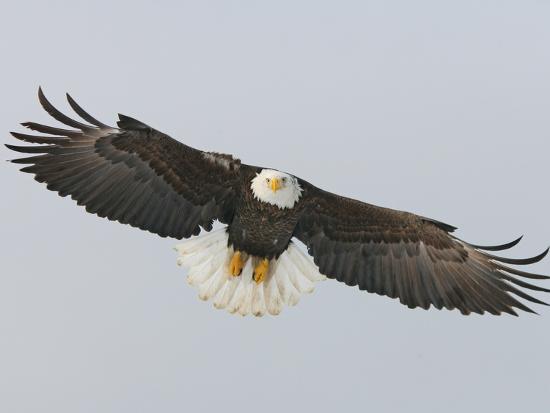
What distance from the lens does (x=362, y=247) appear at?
35.2 ft

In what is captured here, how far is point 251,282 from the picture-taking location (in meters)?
10.9

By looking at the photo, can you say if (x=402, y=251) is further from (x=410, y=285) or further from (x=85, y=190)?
(x=85, y=190)

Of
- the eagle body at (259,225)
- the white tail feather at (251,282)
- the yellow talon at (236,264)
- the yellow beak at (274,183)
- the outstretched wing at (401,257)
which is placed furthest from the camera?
the white tail feather at (251,282)

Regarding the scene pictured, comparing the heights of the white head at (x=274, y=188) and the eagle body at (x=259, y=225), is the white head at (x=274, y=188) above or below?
above

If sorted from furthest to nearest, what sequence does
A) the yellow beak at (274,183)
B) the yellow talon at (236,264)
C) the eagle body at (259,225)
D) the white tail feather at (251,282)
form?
the white tail feather at (251,282) → the yellow talon at (236,264) → the eagle body at (259,225) → the yellow beak at (274,183)

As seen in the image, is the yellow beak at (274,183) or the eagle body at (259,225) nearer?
the yellow beak at (274,183)

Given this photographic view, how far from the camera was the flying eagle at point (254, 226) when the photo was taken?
33.1 feet

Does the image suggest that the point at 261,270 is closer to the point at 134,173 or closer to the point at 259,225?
the point at 259,225

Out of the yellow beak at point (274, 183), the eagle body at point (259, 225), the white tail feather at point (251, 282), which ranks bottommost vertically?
A: the white tail feather at point (251, 282)

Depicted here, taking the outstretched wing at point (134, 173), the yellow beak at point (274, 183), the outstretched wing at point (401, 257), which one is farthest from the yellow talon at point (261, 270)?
the yellow beak at point (274, 183)

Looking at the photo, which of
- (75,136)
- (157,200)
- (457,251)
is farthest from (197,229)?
(457,251)

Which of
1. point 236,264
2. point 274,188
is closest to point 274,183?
point 274,188

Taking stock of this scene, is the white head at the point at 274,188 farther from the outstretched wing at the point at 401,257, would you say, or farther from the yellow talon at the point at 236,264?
the yellow talon at the point at 236,264

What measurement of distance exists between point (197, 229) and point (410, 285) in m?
1.89
